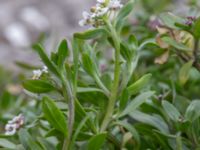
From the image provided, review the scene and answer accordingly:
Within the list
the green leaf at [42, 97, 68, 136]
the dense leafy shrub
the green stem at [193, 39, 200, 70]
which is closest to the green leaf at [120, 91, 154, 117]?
the dense leafy shrub

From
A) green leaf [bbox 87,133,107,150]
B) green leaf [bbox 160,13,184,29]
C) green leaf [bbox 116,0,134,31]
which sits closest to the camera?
green leaf [bbox 87,133,107,150]

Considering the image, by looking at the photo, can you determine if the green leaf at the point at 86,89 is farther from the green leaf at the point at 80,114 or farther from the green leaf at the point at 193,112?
the green leaf at the point at 193,112

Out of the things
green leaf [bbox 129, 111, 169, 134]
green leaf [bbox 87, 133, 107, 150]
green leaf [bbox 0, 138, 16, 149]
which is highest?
green leaf [bbox 87, 133, 107, 150]

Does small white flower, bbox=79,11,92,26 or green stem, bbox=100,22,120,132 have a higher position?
small white flower, bbox=79,11,92,26

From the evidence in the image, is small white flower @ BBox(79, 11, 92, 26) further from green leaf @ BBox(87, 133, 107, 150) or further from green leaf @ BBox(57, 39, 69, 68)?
green leaf @ BBox(87, 133, 107, 150)

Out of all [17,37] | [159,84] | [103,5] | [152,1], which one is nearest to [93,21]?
[103,5]

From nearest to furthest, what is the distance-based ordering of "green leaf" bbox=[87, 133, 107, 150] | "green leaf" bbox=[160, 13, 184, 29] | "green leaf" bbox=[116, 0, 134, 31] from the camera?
"green leaf" bbox=[87, 133, 107, 150]
"green leaf" bbox=[116, 0, 134, 31]
"green leaf" bbox=[160, 13, 184, 29]

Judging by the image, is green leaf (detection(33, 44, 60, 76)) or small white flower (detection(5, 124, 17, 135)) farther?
small white flower (detection(5, 124, 17, 135))
